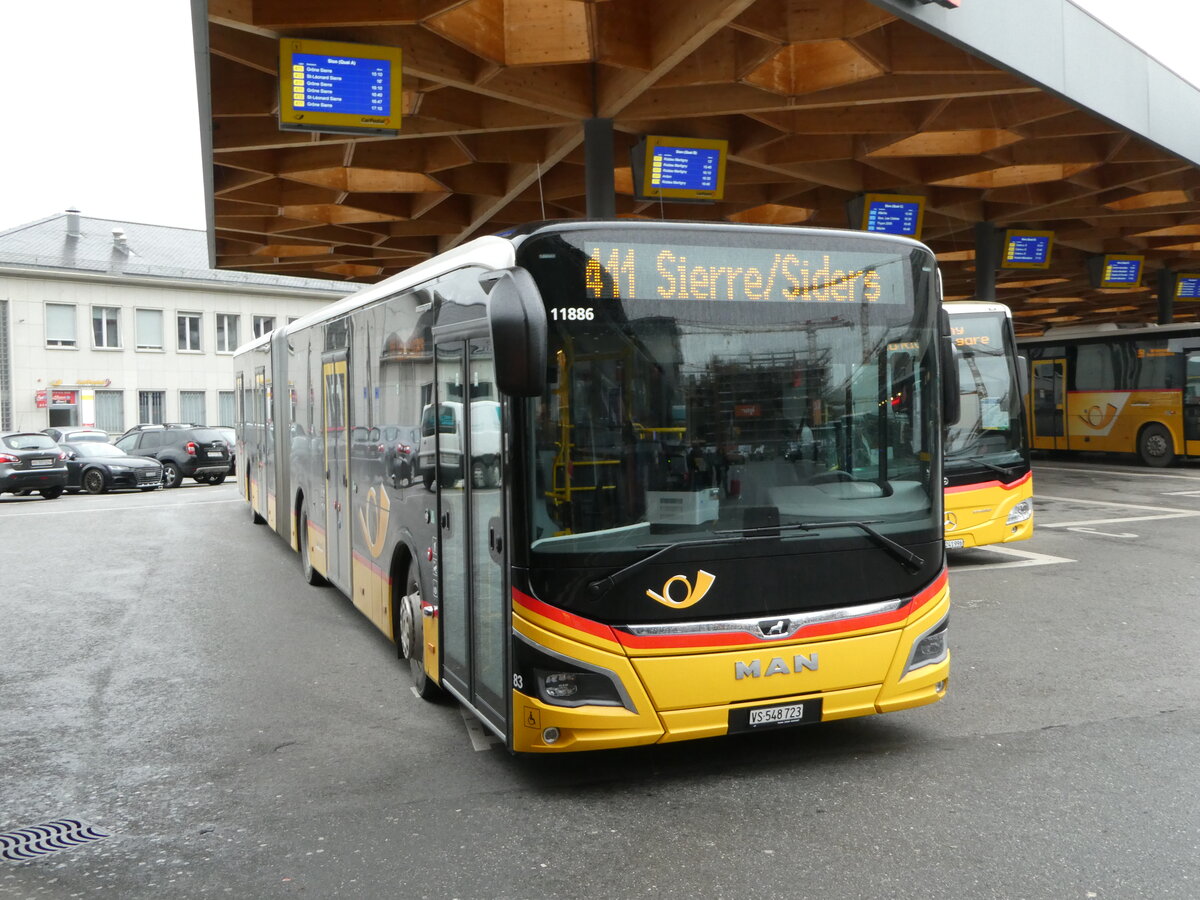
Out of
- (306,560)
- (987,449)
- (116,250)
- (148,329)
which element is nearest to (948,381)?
(987,449)

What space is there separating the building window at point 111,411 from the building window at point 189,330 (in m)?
3.67

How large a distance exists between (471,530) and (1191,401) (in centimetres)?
2460

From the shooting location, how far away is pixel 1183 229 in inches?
954

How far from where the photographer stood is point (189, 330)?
49.9m

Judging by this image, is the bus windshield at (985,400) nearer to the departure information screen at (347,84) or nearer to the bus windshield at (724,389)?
the bus windshield at (724,389)

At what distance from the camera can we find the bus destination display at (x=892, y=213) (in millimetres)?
17828

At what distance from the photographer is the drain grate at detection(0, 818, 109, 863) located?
4641mm

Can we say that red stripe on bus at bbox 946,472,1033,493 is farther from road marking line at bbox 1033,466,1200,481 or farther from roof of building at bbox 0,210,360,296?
roof of building at bbox 0,210,360,296

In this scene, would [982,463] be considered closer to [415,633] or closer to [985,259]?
[415,633]

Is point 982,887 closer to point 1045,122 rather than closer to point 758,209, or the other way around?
point 1045,122

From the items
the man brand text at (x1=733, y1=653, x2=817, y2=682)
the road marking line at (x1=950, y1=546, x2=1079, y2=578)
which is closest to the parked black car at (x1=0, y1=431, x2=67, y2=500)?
the road marking line at (x1=950, y1=546, x2=1079, y2=578)

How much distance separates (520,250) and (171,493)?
78.4 feet

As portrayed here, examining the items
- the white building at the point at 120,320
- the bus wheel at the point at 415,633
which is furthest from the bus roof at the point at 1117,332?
the white building at the point at 120,320

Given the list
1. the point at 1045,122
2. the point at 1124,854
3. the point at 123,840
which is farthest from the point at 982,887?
the point at 1045,122
